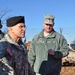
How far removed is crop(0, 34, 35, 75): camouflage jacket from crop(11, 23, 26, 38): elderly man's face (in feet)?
0.35

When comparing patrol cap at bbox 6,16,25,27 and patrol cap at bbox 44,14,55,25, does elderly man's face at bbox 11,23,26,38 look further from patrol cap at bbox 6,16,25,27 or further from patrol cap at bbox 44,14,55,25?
patrol cap at bbox 44,14,55,25

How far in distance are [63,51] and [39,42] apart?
520 millimetres

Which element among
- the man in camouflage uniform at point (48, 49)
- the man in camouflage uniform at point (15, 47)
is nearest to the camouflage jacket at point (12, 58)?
the man in camouflage uniform at point (15, 47)

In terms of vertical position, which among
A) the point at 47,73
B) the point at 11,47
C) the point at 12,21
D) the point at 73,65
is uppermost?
the point at 12,21

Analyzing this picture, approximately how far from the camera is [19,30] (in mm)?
4180

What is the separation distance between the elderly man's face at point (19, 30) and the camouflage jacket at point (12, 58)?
0.11 meters

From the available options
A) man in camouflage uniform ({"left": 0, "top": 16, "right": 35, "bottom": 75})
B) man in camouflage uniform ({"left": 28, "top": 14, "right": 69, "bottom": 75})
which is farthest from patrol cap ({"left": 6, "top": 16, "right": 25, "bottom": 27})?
man in camouflage uniform ({"left": 28, "top": 14, "right": 69, "bottom": 75})

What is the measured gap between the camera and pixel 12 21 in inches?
165

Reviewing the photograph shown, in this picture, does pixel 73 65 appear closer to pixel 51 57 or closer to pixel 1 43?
pixel 51 57

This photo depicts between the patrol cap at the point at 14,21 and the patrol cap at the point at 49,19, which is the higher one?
the patrol cap at the point at 14,21

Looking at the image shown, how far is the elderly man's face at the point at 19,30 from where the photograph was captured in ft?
13.6

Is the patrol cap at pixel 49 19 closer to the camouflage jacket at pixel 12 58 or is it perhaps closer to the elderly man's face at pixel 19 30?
the camouflage jacket at pixel 12 58

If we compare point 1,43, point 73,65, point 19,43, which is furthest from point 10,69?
point 73,65

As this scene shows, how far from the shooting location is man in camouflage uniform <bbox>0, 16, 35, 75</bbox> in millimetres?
3904
